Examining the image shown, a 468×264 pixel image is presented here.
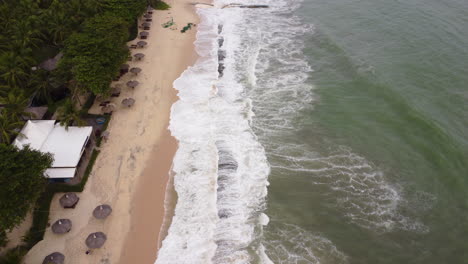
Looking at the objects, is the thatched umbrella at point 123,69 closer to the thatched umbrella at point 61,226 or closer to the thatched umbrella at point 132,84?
the thatched umbrella at point 132,84

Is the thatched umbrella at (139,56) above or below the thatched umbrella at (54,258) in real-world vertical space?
above

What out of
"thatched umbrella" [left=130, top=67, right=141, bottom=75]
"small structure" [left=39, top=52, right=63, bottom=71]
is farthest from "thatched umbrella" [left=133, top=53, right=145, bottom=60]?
"small structure" [left=39, top=52, right=63, bottom=71]

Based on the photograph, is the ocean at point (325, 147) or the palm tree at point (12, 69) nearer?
the ocean at point (325, 147)

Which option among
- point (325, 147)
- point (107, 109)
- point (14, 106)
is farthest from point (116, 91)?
point (325, 147)

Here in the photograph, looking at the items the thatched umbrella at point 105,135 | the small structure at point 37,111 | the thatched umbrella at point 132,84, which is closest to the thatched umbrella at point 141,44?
the thatched umbrella at point 132,84

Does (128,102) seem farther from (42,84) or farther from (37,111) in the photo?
(37,111)

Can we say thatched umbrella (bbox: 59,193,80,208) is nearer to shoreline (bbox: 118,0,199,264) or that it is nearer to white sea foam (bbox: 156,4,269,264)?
shoreline (bbox: 118,0,199,264)

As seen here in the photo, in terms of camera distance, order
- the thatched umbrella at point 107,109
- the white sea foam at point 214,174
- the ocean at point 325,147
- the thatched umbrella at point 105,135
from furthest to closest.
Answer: the thatched umbrella at point 107,109 → the thatched umbrella at point 105,135 → the ocean at point 325,147 → the white sea foam at point 214,174
